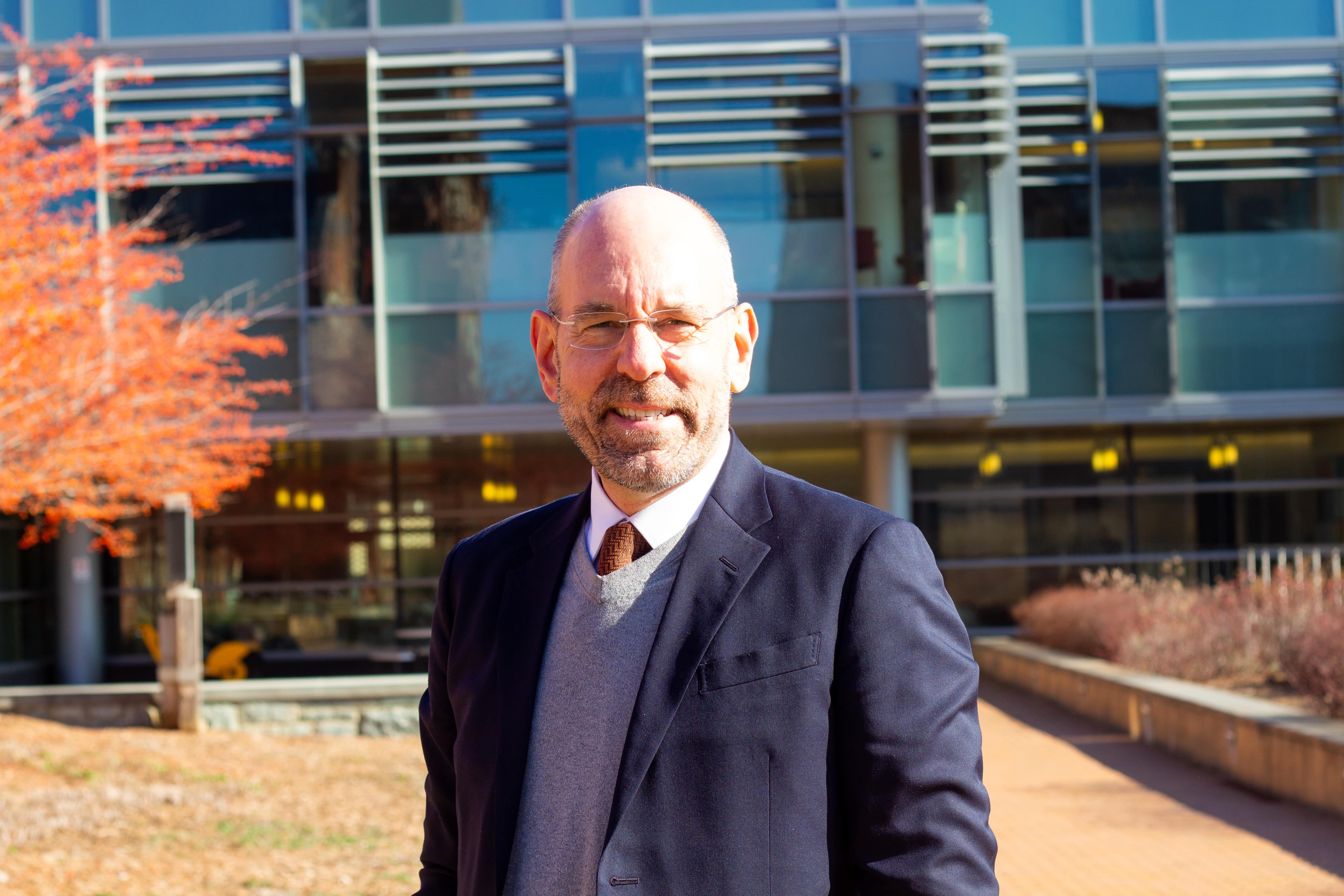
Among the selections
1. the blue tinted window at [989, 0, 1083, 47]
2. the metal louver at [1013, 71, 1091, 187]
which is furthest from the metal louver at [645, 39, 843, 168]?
the blue tinted window at [989, 0, 1083, 47]

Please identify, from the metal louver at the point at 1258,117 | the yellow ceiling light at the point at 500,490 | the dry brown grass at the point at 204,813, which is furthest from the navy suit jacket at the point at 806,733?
the metal louver at the point at 1258,117

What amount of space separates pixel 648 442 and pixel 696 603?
0.87ft

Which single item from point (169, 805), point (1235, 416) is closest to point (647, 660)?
point (169, 805)

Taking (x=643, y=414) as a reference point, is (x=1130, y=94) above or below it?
above

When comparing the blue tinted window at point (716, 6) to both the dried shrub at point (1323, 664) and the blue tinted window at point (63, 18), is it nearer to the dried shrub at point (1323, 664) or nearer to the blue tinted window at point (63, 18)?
the blue tinted window at point (63, 18)

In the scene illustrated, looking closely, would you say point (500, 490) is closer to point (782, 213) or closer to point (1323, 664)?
point (782, 213)

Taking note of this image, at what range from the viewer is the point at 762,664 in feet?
6.29

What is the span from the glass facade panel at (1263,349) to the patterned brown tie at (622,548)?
1696cm

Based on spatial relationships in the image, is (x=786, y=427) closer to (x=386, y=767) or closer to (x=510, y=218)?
(x=510, y=218)

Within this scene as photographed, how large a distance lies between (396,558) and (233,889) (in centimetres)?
1160

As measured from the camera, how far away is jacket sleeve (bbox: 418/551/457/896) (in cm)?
237

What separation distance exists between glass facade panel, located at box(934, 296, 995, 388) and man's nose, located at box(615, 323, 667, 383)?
14004mm

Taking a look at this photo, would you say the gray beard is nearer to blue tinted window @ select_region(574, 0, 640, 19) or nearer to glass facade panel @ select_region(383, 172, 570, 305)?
glass facade panel @ select_region(383, 172, 570, 305)

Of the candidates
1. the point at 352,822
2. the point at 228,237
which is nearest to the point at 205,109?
the point at 228,237
